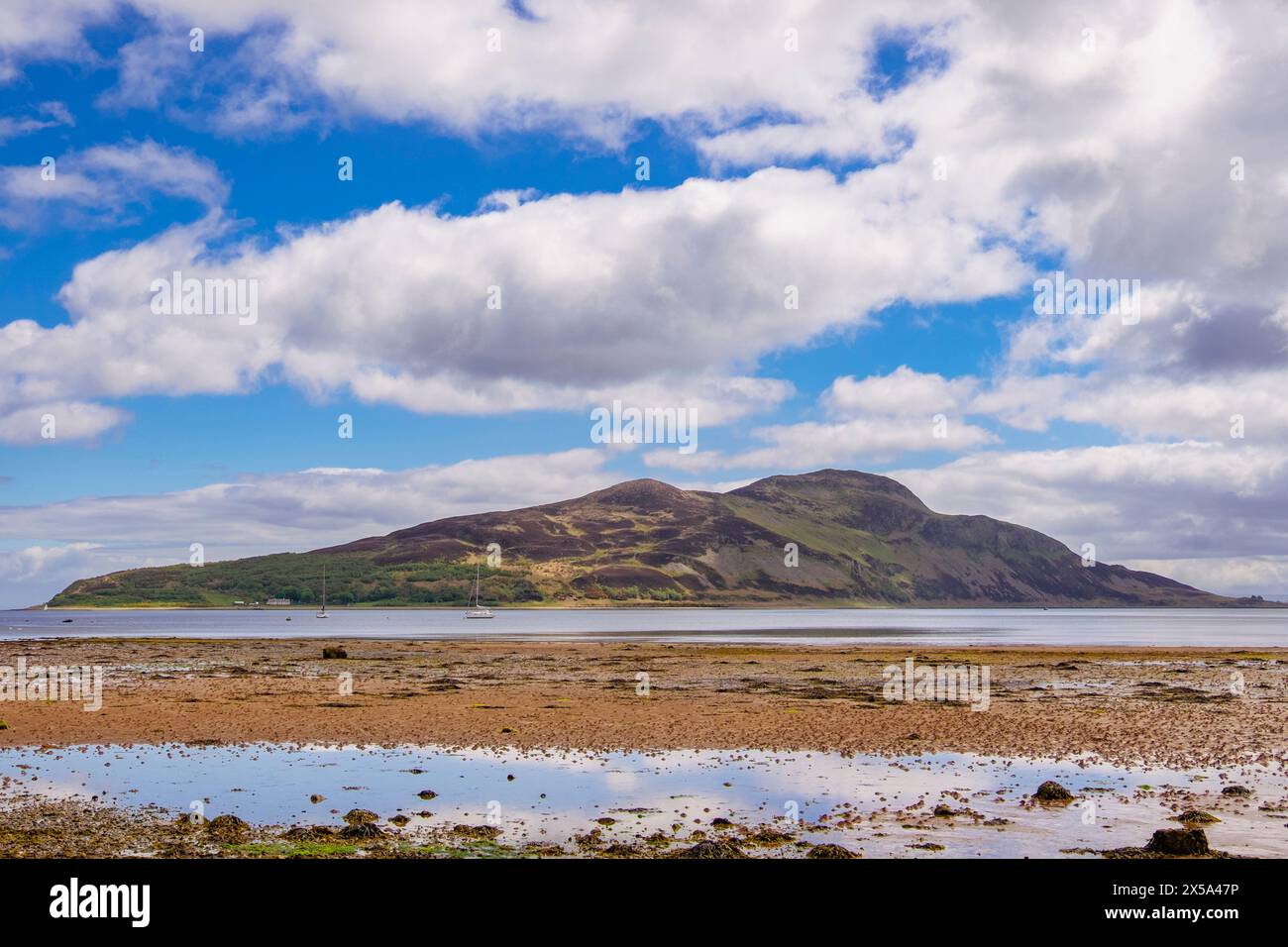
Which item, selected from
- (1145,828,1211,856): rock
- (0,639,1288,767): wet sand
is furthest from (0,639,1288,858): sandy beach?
(1145,828,1211,856): rock

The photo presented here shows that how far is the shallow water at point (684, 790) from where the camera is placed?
18.3 m

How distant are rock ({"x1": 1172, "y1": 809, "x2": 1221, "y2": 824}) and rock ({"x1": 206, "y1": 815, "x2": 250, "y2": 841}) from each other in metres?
18.1

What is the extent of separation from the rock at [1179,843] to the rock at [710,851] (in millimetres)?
6990

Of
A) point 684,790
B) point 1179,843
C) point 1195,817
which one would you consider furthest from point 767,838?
point 1195,817

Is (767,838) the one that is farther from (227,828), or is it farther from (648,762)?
(227,828)

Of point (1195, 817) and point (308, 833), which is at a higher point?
point (308, 833)

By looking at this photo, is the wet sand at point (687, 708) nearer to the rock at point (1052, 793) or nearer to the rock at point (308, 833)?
the rock at point (1052, 793)

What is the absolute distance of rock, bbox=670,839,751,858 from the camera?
15.8m

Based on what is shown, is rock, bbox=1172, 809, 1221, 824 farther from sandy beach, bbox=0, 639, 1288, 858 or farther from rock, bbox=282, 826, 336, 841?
rock, bbox=282, 826, 336, 841

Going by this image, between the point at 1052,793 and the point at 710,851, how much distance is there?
9.81 metres

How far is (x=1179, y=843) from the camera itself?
1619cm
